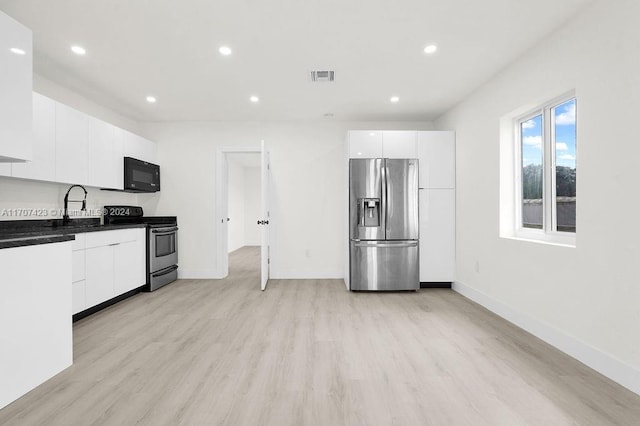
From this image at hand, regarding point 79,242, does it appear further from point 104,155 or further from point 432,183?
point 432,183

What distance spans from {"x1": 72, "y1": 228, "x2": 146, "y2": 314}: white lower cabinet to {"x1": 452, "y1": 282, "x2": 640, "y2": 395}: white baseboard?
4245 millimetres

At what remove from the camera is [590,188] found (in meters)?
2.20

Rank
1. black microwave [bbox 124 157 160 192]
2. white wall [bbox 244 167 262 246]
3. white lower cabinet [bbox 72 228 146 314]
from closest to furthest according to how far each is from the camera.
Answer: white lower cabinet [bbox 72 228 146 314] → black microwave [bbox 124 157 160 192] → white wall [bbox 244 167 262 246]

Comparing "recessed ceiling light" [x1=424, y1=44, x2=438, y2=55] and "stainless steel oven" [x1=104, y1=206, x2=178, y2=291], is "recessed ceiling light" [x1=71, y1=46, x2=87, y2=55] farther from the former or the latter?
"recessed ceiling light" [x1=424, y1=44, x2=438, y2=55]

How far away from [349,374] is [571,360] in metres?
1.66

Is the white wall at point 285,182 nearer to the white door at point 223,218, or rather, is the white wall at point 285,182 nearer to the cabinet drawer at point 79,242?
the white door at point 223,218

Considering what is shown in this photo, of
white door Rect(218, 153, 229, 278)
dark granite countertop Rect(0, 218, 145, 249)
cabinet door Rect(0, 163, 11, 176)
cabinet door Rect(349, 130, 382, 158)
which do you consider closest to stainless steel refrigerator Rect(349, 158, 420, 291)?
cabinet door Rect(349, 130, 382, 158)

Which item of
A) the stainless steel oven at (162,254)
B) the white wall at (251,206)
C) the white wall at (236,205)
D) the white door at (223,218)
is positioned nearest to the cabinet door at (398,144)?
the white door at (223,218)

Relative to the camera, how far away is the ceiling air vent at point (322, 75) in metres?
3.25

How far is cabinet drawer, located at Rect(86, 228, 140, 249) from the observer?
3.20 metres

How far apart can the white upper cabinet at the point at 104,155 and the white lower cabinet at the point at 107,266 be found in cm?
67

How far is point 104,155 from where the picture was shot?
377 cm

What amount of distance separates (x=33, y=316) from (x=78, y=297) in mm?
1302

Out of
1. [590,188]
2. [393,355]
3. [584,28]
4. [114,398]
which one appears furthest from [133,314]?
[584,28]
